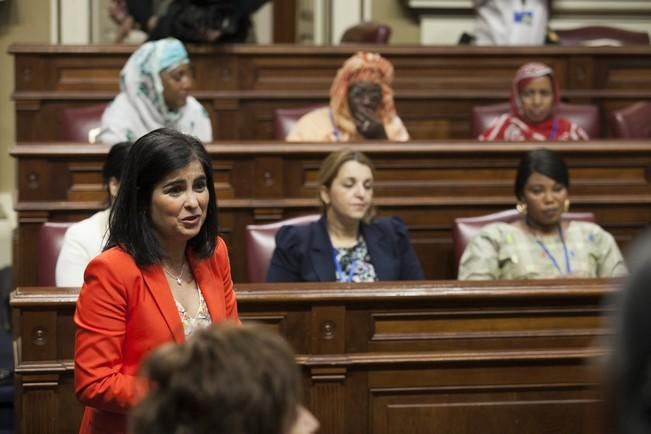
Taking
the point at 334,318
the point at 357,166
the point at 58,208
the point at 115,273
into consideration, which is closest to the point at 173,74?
the point at 58,208

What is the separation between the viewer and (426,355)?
10.2 feet

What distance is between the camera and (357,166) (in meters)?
4.15

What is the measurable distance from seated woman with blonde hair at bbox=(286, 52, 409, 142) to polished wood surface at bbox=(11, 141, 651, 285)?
70 centimetres

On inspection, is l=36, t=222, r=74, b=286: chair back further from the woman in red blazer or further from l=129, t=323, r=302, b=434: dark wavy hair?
l=129, t=323, r=302, b=434: dark wavy hair

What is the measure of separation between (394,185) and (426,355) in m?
1.68

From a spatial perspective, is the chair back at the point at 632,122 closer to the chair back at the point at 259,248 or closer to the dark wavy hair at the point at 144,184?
the chair back at the point at 259,248

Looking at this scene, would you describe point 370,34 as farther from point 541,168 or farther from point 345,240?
point 345,240

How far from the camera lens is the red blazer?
2.24m

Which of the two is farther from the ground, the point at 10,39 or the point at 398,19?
the point at 398,19

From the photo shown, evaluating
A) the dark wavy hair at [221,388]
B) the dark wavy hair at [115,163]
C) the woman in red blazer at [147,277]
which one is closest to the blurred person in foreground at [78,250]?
the dark wavy hair at [115,163]

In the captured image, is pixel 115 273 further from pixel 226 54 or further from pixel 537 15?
pixel 537 15

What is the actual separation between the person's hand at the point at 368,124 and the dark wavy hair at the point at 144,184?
3.07 metres

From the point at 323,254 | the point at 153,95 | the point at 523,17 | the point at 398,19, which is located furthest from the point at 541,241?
the point at 398,19

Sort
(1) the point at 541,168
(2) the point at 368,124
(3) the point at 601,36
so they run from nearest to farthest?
(1) the point at 541,168, (2) the point at 368,124, (3) the point at 601,36
